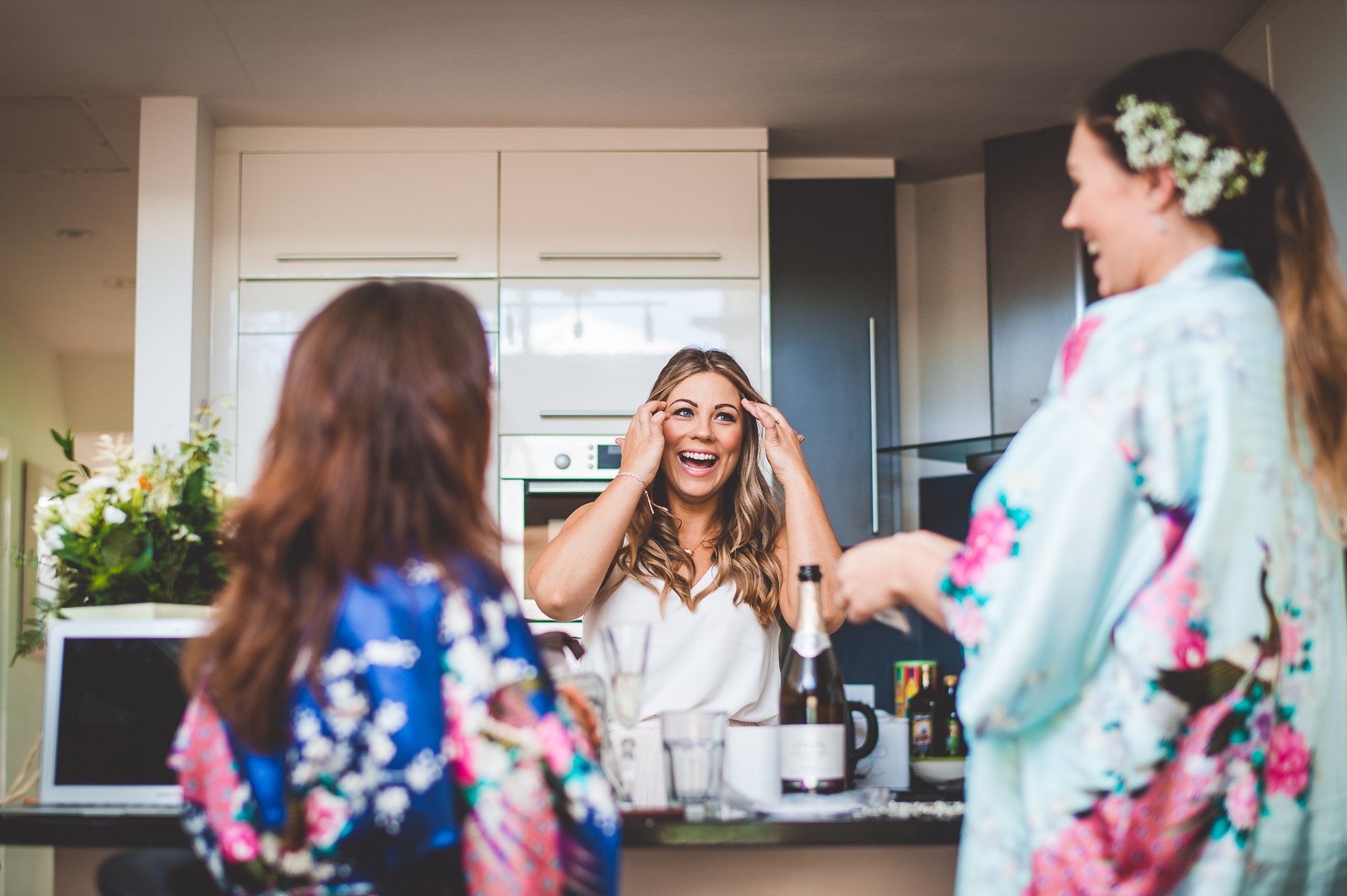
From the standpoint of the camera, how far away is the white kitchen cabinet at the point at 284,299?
3346 millimetres

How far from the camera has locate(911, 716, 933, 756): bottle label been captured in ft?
5.60

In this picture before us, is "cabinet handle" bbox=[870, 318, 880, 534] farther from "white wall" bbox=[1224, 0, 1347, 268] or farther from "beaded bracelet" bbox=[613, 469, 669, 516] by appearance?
"beaded bracelet" bbox=[613, 469, 669, 516]

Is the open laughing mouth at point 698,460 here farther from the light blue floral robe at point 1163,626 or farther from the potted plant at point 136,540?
the light blue floral robe at point 1163,626

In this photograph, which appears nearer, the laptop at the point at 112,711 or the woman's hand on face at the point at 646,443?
the laptop at the point at 112,711

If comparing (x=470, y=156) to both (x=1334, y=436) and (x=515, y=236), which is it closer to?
(x=515, y=236)

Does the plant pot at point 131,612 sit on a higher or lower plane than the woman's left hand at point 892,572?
lower

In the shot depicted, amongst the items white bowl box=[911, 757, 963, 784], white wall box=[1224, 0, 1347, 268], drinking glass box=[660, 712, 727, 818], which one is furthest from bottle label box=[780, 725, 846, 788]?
white wall box=[1224, 0, 1347, 268]

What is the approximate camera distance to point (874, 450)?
3.46m

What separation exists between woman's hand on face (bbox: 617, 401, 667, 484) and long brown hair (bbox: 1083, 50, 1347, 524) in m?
1.10

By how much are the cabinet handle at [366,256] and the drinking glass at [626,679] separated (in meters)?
2.20

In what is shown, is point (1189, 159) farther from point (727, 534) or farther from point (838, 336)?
point (838, 336)

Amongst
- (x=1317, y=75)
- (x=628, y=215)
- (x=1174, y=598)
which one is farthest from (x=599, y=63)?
(x=1174, y=598)

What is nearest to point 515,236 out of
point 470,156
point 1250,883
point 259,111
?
point 470,156

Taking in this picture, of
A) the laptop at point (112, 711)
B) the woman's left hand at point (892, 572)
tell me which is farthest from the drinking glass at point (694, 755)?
the laptop at point (112, 711)
